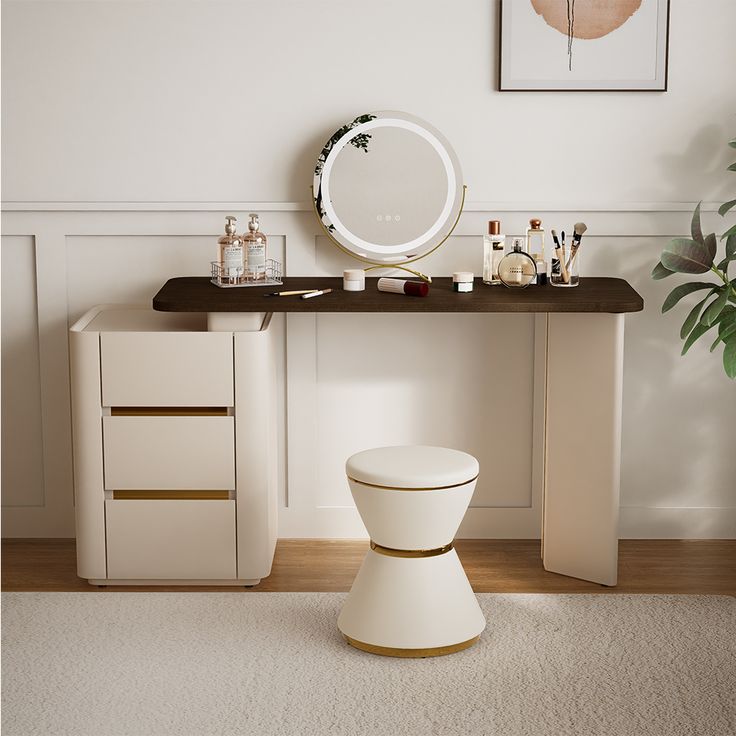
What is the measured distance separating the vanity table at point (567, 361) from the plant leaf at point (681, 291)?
12cm

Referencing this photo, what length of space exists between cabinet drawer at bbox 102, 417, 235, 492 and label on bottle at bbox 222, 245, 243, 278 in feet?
1.36

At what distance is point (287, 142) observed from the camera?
9.59 ft

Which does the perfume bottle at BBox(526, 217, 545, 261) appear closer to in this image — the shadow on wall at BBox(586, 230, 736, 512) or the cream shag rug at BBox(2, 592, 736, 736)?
the shadow on wall at BBox(586, 230, 736, 512)

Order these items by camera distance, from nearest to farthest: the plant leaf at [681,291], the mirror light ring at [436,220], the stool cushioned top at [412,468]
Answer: the stool cushioned top at [412,468] < the plant leaf at [681,291] < the mirror light ring at [436,220]

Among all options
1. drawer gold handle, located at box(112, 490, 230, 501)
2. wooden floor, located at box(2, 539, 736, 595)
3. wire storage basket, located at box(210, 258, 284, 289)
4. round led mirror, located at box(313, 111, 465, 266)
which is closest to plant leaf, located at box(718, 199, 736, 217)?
round led mirror, located at box(313, 111, 465, 266)

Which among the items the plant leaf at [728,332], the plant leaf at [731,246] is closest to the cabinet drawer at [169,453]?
the plant leaf at [728,332]

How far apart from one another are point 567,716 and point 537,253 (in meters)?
1.30

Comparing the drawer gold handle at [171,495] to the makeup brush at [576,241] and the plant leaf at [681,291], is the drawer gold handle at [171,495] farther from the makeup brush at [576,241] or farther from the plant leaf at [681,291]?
the plant leaf at [681,291]

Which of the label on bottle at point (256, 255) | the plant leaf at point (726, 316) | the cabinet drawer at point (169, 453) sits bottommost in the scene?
the cabinet drawer at point (169, 453)

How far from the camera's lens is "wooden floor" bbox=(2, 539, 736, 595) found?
8.96 feet

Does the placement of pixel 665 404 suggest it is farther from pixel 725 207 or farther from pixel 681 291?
pixel 725 207

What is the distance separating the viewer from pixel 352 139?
2857mm

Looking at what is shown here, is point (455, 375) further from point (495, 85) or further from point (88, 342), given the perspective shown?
point (88, 342)

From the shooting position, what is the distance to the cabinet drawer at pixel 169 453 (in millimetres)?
2611
